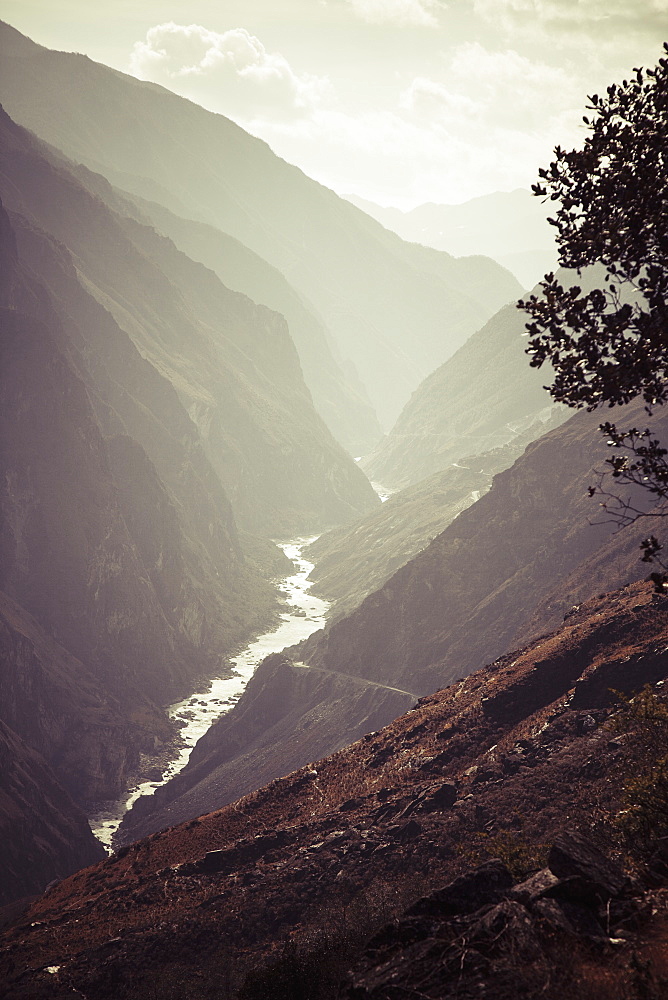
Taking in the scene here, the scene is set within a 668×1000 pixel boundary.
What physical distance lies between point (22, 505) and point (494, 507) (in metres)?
51.6

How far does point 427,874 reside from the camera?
24469 millimetres

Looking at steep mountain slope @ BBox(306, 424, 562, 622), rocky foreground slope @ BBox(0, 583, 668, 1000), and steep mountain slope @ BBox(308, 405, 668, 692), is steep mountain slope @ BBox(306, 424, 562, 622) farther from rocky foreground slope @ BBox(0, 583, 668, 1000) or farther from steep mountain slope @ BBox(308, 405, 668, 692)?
rocky foreground slope @ BBox(0, 583, 668, 1000)

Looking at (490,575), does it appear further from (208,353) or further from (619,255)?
(208,353)

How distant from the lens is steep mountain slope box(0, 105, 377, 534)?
445ft

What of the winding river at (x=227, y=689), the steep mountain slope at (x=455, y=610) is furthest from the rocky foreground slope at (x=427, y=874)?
the winding river at (x=227, y=689)

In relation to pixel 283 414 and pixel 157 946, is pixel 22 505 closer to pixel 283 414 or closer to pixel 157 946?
pixel 157 946

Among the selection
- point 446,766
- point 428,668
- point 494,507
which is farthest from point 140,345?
point 446,766

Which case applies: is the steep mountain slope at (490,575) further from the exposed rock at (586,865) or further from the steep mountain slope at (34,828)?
the exposed rock at (586,865)

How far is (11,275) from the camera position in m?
89.4

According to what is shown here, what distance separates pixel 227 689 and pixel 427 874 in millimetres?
62147

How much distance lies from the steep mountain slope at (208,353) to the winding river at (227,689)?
38233 mm

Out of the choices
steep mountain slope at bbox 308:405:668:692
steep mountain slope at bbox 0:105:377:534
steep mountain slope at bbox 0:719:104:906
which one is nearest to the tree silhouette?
steep mountain slope at bbox 0:719:104:906

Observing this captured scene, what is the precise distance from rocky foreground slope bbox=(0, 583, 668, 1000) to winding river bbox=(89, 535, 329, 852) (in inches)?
1009

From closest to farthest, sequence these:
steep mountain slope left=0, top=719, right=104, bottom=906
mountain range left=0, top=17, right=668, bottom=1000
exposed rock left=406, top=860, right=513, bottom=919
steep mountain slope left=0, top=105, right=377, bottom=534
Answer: exposed rock left=406, top=860, right=513, bottom=919 → mountain range left=0, top=17, right=668, bottom=1000 → steep mountain slope left=0, top=719, right=104, bottom=906 → steep mountain slope left=0, top=105, right=377, bottom=534
